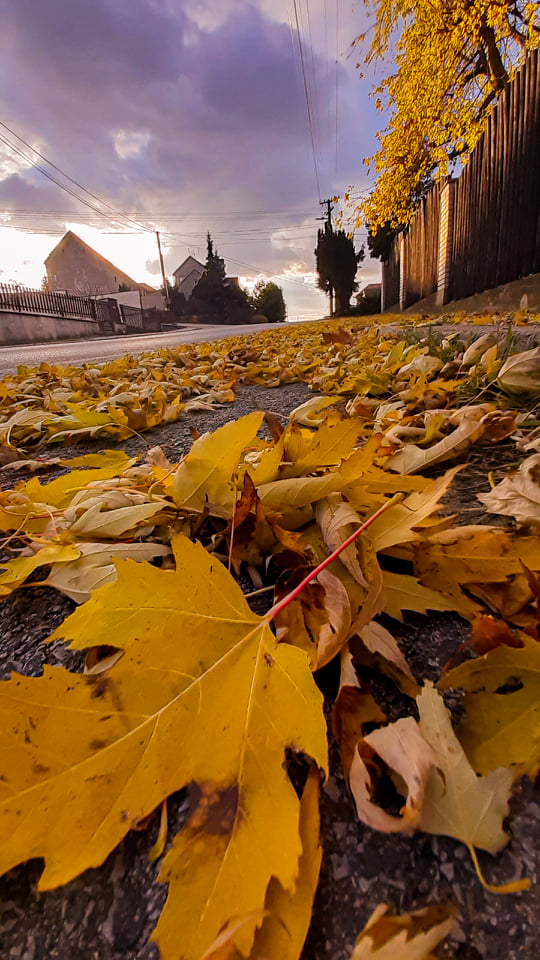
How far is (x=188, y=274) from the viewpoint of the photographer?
48562 millimetres

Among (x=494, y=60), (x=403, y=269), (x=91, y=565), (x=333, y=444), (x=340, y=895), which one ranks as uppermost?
(x=494, y=60)

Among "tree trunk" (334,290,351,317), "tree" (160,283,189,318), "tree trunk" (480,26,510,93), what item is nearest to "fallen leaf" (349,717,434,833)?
"tree trunk" (480,26,510,93)

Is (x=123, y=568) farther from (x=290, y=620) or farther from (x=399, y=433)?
(x=399, y=433)

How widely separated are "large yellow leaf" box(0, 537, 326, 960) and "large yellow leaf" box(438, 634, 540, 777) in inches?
5.6

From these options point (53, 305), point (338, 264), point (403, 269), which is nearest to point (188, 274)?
point (338, 264)

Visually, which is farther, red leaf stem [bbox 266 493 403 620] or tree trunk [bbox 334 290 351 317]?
tree trunk [bbox 334 290 351 317]

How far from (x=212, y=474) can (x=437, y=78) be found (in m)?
14.8

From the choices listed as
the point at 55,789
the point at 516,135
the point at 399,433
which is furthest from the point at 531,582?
the point at 516,135

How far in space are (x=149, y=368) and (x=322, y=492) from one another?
2.88 m

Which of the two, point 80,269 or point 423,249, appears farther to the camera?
point 80,269

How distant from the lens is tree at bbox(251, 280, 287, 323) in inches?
1726

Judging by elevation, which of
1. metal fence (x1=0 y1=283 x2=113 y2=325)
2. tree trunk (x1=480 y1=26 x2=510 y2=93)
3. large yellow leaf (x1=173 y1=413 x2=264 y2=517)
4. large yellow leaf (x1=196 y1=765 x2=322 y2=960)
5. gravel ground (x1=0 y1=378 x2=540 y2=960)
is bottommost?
gravel ground (x1=0 y1=378 x2=540 y2=960)

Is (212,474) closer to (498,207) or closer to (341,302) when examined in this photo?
(498,207)

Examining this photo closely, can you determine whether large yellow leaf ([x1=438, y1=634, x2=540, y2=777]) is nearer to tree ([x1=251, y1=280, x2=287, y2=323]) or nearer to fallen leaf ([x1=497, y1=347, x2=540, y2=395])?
fallen leaf ([x1=497, y1=347, x2=540, y2=395])
